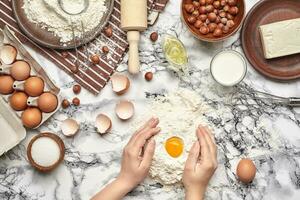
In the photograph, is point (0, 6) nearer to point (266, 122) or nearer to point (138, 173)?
point (138, 173)

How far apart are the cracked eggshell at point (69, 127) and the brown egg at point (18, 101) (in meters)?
0.12

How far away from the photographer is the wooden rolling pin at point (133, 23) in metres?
1.51

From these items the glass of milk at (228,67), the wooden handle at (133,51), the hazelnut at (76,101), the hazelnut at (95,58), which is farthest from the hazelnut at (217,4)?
the hazelnut at (76,101)

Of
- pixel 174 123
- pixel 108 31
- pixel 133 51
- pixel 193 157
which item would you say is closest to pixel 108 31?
pixel 108 31

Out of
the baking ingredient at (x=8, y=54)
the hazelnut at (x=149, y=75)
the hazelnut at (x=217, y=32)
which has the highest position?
the hazelnut at (x=217, y=32)

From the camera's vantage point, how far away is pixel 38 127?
160cm

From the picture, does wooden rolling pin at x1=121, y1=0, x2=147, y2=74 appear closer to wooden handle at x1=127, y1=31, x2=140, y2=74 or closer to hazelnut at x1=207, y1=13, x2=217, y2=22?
wooden handle at x1=127, y1=31, x2=140, y2=74

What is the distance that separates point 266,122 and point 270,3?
34 cm

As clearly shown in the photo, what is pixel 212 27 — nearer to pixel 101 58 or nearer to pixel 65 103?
pixel 101 58

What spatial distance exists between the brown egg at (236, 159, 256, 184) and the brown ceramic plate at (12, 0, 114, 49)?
549 millimetres

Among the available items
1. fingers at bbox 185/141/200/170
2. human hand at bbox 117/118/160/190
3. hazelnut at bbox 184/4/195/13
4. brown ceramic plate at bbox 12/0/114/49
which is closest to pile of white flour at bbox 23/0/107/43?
brown ceramic plate at bbox 12/0/114/49

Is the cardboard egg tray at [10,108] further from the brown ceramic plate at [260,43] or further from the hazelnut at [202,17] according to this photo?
the brown ceramic plate at [260,43]

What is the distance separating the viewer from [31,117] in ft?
5.00

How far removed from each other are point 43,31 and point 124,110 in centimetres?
32
